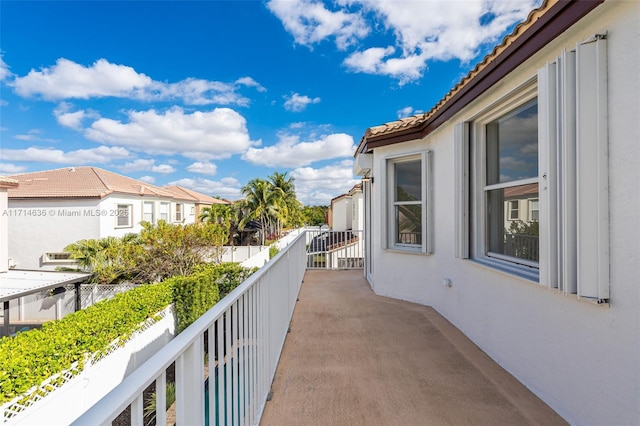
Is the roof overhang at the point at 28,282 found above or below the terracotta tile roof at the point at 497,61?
below

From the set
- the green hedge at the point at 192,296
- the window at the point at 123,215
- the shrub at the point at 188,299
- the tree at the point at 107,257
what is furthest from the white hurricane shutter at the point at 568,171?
the window at the point at 123,215

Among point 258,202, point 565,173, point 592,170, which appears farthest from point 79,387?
point 258,202

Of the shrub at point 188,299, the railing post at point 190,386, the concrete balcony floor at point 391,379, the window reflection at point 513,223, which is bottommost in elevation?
the shrub at point 188,299

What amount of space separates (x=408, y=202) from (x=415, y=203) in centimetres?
13

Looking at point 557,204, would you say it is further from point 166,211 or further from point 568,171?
point 166,211

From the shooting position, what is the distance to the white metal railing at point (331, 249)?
27.4 ft

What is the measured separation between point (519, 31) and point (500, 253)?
197 cm

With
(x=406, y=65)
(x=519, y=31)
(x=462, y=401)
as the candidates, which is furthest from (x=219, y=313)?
(x=406, y=65)

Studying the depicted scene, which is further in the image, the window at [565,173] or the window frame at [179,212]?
the window frame at [179,212]

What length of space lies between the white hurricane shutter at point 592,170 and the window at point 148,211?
65.6 ft

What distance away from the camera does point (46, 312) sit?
12227 mm

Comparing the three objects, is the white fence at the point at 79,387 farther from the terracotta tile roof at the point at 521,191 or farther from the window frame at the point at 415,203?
the terracotta tile roof at the point at 521,191

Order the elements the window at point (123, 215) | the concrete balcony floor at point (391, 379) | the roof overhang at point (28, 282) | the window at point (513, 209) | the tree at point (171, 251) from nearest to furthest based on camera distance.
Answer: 1. the concrete balcony floor at point (391, 379)
2. the window at point (513, 209)
3. the roof overhang at point (28, 282)
4. the tree at point (171, 251)
5. the window at point (123, 215)

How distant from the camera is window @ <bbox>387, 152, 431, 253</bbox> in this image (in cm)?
441
